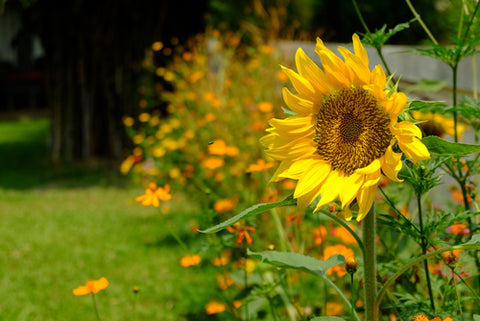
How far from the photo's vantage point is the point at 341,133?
1.01 meters

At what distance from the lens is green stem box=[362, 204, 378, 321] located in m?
1.04

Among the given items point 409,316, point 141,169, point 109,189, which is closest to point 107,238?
point 141,169

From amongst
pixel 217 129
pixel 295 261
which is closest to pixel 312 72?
pixel 295 261

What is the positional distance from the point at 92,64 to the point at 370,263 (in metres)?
6.70

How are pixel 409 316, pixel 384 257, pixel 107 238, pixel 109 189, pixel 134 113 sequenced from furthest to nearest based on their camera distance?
pixel 134 113 < pixel 109 189 < pixel 107 238 < pixel 384 257 < pixel 409 316

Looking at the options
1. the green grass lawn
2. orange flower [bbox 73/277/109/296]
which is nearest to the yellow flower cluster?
the green grass lawn

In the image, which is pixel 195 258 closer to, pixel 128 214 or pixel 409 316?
pixel 409 316

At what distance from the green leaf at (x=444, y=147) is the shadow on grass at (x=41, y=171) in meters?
5.67

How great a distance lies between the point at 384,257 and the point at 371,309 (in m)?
0.53

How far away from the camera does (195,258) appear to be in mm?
1725

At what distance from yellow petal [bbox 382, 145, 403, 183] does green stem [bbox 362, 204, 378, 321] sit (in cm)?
13

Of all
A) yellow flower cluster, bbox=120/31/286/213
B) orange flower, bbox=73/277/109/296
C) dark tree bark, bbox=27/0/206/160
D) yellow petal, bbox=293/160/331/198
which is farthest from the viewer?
dark tree bark, bbox=27/0/206/160

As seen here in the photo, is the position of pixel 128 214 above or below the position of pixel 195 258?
below

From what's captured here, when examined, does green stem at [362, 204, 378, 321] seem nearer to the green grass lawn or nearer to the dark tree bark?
the green grass lawn
